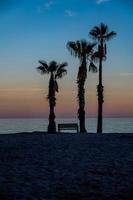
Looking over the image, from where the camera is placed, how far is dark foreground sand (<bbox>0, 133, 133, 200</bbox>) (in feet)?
34.2

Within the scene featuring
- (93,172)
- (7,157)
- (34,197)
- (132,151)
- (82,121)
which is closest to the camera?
(34,197)

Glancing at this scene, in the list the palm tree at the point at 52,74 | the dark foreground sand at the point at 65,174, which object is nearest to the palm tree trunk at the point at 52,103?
the palm tree at the point at 52,74

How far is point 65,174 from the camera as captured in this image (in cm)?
1266

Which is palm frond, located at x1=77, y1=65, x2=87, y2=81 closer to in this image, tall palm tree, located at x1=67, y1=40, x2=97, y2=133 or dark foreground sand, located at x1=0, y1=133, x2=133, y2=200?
tall palm tree, located at x1=67, y1=40, x2=97, y2=133

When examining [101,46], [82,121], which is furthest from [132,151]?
[101,46]

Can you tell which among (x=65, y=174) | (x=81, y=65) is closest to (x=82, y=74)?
(x=81, y=65)

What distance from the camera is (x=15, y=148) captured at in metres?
19.0

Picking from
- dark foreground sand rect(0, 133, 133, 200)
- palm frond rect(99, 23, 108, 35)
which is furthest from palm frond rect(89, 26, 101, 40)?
dark foreground sand rect(0, 133, 133, 200)

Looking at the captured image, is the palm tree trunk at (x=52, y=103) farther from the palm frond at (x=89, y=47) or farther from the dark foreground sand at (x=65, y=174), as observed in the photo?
the dark foreground sand at (x=65, y=174)

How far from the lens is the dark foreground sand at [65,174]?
10.4m

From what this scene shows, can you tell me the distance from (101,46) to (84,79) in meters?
4.16

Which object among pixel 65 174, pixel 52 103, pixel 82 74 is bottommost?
pixel 65 174

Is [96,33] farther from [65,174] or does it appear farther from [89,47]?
[65,174]

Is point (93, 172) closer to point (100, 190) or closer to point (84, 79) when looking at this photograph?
point (100, 190)
